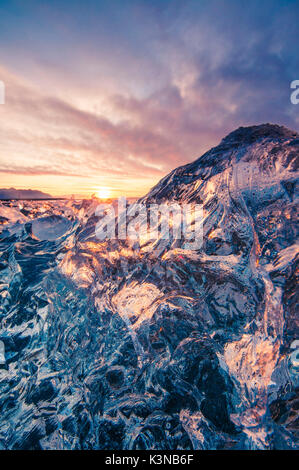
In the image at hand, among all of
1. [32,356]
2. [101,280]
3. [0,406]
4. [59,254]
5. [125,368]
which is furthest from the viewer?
[59,254]

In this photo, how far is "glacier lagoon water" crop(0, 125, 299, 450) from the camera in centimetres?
170

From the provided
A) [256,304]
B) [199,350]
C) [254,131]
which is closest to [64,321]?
[199,350]

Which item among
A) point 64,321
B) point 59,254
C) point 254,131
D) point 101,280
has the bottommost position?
point 64,321

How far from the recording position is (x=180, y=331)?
2170mm

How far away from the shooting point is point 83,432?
5.64 ft

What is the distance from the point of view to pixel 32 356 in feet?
7.71

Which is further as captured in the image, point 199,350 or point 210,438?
point 199,350

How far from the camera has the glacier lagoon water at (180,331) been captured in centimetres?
170

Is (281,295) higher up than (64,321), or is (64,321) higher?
(281,295)

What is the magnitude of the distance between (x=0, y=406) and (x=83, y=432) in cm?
92
